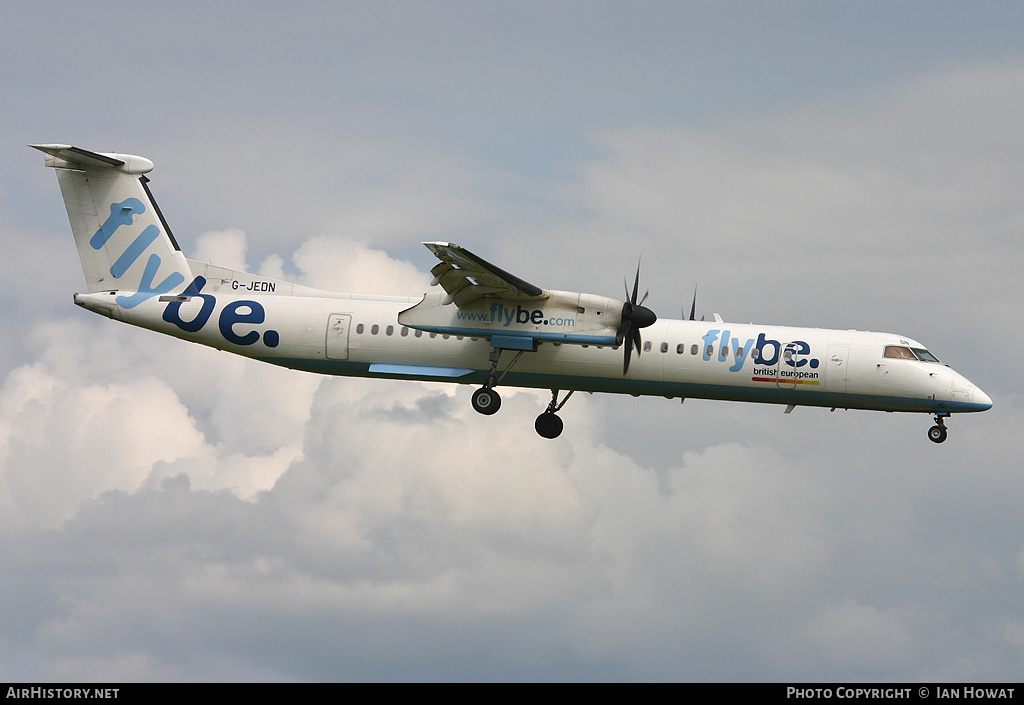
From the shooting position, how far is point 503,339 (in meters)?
33.8

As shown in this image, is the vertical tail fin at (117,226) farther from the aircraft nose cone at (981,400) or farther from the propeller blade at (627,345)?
the aircraft nose cone at (981,400)

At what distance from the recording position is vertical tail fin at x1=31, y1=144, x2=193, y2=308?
36.9m

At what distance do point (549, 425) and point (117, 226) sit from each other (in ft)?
49.7

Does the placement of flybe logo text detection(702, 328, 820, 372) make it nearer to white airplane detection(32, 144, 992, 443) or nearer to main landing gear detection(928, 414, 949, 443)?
white airplane detection(32, 144, 992, 443)

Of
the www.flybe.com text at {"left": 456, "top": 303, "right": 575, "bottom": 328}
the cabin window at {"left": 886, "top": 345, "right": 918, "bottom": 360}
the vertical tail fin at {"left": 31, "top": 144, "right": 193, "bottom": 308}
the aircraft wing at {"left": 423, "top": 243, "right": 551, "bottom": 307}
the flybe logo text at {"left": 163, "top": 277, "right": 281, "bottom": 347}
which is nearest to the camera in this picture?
the aircraft wing at {"left": 423, "top": 243, "right": 551, "bottom": 307}

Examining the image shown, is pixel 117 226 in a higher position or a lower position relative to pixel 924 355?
higher

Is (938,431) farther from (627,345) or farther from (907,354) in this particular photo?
(627,345)

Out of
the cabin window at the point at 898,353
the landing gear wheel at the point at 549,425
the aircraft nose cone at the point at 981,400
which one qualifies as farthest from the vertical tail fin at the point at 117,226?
the aircraft nose cone at the point at 981,400

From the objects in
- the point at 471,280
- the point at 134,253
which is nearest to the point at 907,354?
the point at 471,280

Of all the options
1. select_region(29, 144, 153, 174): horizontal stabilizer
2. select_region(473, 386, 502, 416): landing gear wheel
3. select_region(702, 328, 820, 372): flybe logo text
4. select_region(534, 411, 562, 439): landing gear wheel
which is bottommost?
select_region(534, 411, 562, 439): landing gear wheel

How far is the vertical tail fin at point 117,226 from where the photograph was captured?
3691cm

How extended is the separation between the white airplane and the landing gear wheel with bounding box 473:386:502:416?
29 mm

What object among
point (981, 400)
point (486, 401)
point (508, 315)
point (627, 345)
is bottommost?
point (486, 401)

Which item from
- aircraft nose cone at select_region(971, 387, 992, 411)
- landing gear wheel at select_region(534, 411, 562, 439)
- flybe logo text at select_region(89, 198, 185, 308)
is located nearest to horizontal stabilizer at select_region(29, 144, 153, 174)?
flybe logo text at select_region(89, 198, 185, 308)
